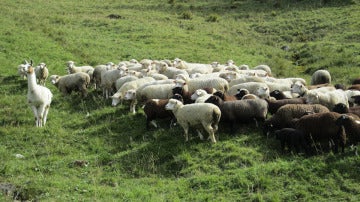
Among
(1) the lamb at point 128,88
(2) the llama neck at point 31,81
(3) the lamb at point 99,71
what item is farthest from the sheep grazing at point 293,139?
(3) the lamb at point 99,71

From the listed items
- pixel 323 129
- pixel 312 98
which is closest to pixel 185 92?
pixel 312 98

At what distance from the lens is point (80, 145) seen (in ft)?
46.5

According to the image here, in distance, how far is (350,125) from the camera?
11.5m

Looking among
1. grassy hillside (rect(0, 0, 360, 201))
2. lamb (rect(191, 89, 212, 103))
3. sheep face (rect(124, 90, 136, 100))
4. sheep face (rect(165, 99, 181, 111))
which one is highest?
sheep face (rect(165, 99, 181, 111))

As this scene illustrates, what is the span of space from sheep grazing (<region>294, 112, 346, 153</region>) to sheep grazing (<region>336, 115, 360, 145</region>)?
5.5 inches

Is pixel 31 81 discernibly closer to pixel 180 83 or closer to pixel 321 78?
pixel 180 83

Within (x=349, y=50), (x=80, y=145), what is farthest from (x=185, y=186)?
(x=349, y=50)

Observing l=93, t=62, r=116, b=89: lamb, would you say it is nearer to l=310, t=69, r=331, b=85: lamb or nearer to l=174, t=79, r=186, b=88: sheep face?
l=174, t=79, r=186, b=88: sheep face

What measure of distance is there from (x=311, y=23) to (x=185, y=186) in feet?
96.2

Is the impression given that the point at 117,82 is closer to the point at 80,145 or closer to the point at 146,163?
the point at 80,145

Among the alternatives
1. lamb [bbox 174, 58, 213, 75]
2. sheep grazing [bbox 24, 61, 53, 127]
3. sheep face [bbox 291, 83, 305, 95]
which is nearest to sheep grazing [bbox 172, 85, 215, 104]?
sheep face [bbox 291, 83, 305, 95]

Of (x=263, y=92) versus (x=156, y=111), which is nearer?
(x=156, y=111)

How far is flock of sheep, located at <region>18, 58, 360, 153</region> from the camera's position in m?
11.9

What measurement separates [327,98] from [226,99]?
335 cm
